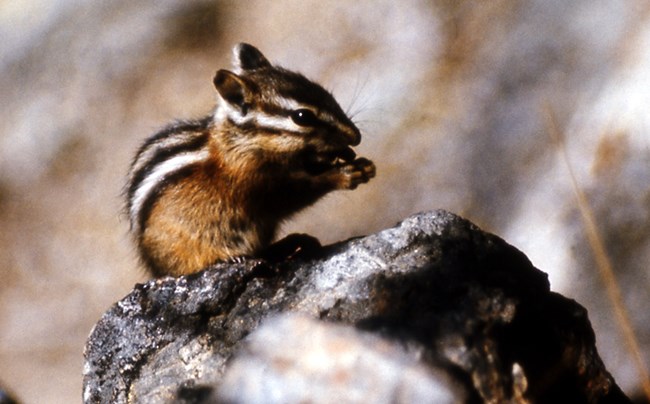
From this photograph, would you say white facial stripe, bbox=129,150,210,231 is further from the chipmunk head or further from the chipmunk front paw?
the chipmunk front paw

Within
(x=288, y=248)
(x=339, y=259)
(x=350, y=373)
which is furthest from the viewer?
(x=288, y=248)

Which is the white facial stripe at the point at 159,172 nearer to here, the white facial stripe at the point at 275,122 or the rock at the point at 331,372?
the white facial stripe at the point at 275,122

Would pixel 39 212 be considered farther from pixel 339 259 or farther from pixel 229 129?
pixel 339 259

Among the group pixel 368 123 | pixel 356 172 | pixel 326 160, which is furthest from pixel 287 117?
pixel 368 123

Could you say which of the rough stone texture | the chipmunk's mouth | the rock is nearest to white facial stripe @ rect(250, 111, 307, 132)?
the chipmunk's mouth

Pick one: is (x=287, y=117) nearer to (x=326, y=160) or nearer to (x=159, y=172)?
(x=326, y=160)

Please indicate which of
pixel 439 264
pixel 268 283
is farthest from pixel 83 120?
pixel 439 264
